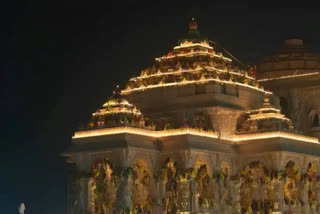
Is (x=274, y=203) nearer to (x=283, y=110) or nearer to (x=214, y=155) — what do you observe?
(x=214, y=155)

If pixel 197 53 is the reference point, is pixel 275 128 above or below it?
below

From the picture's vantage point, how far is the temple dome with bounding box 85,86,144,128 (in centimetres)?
4888

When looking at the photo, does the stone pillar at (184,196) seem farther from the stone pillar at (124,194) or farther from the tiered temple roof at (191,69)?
the tiered temple roof at (191,69)

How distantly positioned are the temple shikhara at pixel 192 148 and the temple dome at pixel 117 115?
0.06 meters

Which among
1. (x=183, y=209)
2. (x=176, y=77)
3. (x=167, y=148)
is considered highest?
(x=176, y=77)

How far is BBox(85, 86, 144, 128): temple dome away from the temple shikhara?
57 mm

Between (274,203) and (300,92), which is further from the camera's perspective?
(300,92)

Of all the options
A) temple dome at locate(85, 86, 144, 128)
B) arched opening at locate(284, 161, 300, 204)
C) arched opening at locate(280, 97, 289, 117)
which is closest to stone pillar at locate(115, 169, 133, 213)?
temple dome at locate(85, 86, 144, 128)

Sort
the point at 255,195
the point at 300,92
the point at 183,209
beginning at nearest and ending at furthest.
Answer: the point at 183,209 < the point at 255,195 < the point at 300,92

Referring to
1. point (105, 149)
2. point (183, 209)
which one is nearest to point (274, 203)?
point (183, 209)

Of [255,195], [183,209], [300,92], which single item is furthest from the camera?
[300,92]

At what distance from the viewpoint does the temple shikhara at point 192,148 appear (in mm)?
49031

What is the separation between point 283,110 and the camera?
61.2m

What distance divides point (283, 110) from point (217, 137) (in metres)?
11.1
